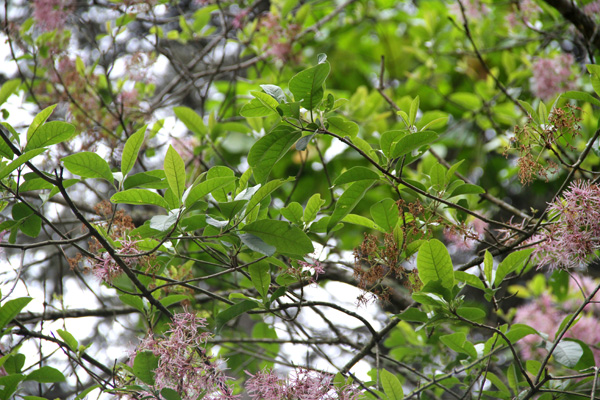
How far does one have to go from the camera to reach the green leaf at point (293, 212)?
1.40 meters

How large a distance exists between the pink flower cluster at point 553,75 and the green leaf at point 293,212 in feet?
6.47

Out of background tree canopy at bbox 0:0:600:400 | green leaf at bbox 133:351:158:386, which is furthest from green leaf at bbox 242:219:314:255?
green leaf at bbox 133:351:158:386

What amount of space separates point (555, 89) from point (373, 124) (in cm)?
99

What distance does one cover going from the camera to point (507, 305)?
12.1 ft

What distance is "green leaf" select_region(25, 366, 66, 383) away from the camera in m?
1.64

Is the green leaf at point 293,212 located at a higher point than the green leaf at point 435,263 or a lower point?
higher

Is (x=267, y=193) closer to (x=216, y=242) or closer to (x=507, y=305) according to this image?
(x=216, y=242)

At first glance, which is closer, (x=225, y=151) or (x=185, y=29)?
(x=185, y=29)

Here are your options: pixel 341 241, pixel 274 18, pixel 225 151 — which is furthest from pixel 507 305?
pixel 274 18

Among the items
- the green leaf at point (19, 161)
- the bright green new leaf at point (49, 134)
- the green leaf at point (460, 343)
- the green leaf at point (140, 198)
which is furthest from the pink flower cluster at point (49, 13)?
the green leaf at point (460, 343)

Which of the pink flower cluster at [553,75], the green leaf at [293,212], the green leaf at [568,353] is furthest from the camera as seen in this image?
the pink flower cluster at [553,75]

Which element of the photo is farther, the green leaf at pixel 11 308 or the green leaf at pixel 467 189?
the green leaf at pixel 11 308

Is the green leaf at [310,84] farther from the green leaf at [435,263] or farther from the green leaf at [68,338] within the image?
the green leaf at [68,338]

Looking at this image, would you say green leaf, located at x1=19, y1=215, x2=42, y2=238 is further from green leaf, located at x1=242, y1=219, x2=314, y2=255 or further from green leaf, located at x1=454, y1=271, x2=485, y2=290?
green leaf, located at x1=454, y1=271, x2=485, y2=290
